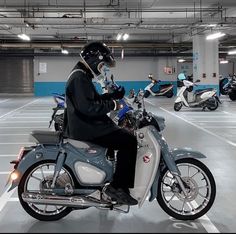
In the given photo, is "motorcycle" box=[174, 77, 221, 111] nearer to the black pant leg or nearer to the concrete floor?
the concrete floor

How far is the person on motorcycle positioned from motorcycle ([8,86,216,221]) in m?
0.07

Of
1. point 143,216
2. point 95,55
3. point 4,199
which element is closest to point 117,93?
point 95,55

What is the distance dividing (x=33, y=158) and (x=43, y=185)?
27cm

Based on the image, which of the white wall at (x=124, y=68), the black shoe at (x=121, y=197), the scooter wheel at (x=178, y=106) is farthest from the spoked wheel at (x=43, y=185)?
the white wall at (x=124, y=68)

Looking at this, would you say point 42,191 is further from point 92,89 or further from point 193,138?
point 193,138

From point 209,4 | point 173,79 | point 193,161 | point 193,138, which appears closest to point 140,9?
point 209,4

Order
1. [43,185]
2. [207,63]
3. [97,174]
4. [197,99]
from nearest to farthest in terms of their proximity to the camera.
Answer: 1. [97,174]
2. [43,185]
3. [197,99]
4. [207,63]

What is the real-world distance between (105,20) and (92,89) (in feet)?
44.9

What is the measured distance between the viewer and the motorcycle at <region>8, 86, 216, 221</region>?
356cm

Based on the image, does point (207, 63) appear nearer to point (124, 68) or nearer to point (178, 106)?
point (178, 106)

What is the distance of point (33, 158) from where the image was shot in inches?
144

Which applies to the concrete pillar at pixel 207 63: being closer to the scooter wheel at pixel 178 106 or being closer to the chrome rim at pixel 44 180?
the scooter wheel at pixel 178 106

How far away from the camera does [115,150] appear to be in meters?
3.60

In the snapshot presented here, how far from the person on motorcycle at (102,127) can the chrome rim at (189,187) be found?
39cm
